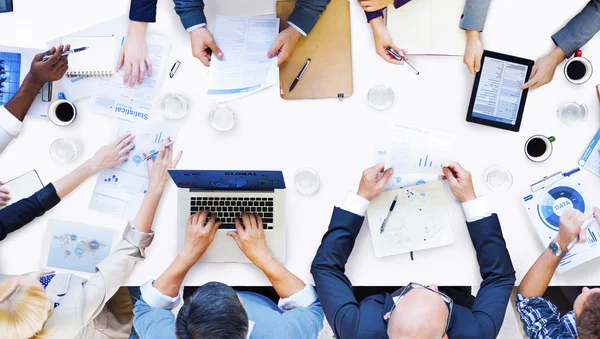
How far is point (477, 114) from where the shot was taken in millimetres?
1666

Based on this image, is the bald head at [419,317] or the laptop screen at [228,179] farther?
the laptop screen at [228,179]

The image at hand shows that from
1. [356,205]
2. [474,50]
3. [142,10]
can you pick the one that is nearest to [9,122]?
[142,10]

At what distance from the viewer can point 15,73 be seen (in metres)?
1.74

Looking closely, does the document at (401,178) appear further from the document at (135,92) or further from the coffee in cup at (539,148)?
the document at (135,92)

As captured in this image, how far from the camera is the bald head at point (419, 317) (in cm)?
146

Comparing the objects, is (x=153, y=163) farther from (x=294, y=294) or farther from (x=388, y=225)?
(x=388, y=225)

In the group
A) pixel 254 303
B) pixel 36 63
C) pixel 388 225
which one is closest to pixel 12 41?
pixel 36 63

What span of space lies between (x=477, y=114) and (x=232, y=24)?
0.88 metres

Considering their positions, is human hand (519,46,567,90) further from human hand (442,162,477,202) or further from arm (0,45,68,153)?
arm (0,45,68,153)

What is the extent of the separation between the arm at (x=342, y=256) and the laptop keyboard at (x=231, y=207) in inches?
8.1

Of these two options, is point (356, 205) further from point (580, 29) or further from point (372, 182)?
point (580, 29)

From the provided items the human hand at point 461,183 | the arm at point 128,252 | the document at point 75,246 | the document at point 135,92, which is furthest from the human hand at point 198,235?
the human hand at point 461,183

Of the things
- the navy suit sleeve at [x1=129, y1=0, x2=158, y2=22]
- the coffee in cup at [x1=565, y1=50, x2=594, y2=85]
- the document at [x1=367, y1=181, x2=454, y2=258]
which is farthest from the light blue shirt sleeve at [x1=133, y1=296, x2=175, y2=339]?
the coffee in cup at [x1=565, y1=50, x2=594, y2=85]

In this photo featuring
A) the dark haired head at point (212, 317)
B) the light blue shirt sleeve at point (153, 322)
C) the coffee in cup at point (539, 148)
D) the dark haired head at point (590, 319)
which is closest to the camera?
the dark haired head at point (212, 317)
